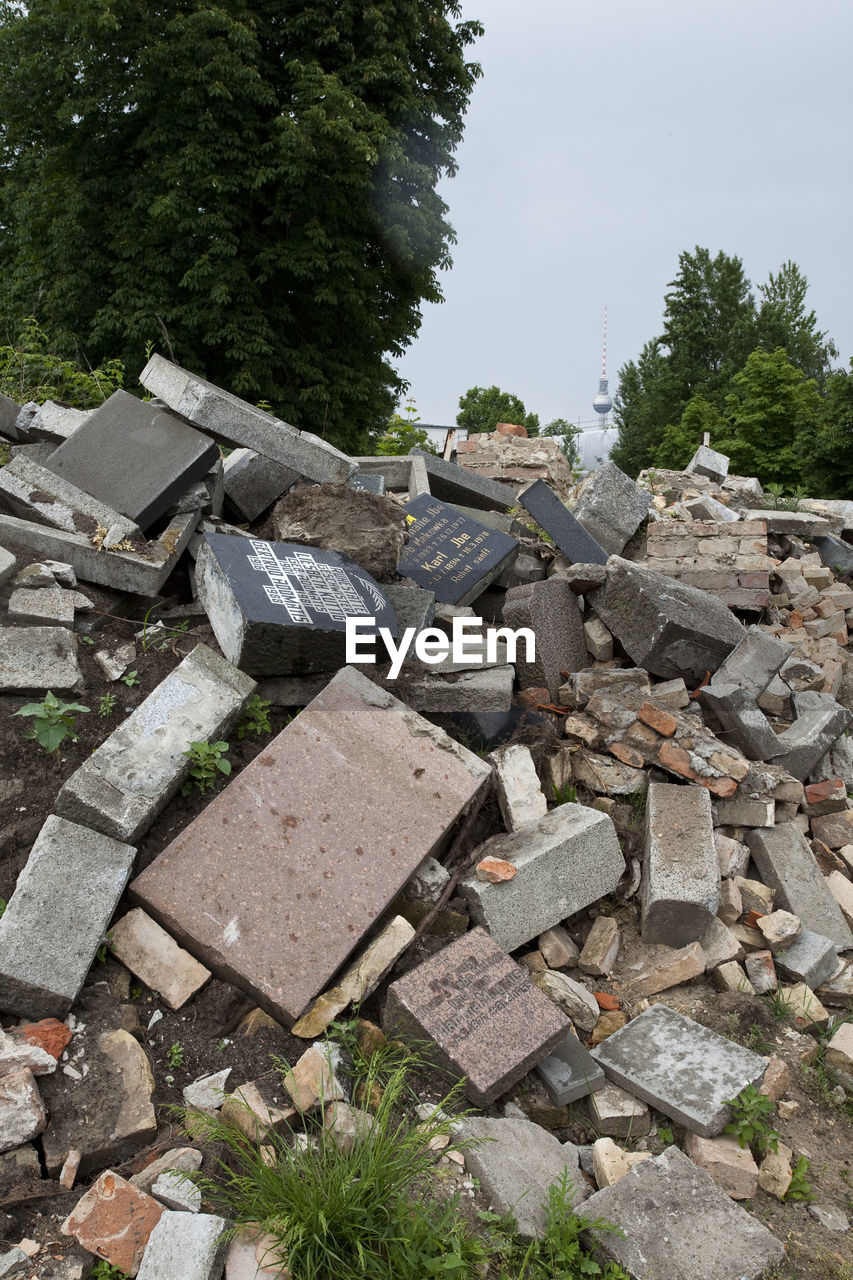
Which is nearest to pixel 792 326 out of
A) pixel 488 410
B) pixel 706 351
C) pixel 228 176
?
pixel 706 351

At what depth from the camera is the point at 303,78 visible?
534 inches

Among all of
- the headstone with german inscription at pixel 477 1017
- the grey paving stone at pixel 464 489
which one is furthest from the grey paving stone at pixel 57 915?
the grey paving stone at pixel 464 489

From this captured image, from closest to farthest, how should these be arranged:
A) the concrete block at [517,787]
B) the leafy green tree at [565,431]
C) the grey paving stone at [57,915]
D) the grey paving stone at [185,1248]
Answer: the grey paving stone at [185,1248] → the grey paving stone at [57,915] → the concrete block at [517,787] → the leafy green tree at [565,431]

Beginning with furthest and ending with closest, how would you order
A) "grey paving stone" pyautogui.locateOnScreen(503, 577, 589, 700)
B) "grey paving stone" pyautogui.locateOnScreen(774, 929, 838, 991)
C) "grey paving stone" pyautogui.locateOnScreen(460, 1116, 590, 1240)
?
1. "grey paving stone" pyautogui.locateOnScreen(503, 577, 589, 700)
2. "grey paving stone" pyautogui.locateOnScreen(774, 929, 838, 991)
3. "grey paving stone" pyautogui.locateOnScreen(460, 1116, 590, 1240)

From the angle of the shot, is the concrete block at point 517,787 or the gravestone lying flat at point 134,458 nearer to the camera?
the concrete block at point 517,787

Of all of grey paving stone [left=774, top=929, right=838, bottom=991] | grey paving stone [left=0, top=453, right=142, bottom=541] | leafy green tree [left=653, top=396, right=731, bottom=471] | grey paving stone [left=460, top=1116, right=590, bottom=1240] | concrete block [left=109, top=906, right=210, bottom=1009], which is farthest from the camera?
leafy green tree [left=653, top=396, right=731, bottom=471]

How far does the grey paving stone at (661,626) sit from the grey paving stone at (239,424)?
6.70ft

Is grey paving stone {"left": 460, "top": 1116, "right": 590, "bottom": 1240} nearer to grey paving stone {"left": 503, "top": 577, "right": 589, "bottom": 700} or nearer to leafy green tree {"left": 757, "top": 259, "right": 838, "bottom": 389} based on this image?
grey paving stone {"left": 503, "top": 577, "right": 589, "bottom": 700}

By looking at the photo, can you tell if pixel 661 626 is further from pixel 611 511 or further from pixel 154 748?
pixel 154 748

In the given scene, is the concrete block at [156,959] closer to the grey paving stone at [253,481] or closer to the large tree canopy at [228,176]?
the grey paving stone at [253,481]

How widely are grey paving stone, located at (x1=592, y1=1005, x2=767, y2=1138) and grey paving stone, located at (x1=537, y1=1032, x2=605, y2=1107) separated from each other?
0.23 ft

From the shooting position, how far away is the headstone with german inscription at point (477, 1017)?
3064 mm

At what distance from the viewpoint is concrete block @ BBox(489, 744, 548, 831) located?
163 inches

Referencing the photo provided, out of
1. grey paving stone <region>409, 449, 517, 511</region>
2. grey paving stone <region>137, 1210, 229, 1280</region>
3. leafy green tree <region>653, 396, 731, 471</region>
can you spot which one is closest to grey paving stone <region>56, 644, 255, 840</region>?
grey paving stone <region>137, 1210, 229, 1280</region>
